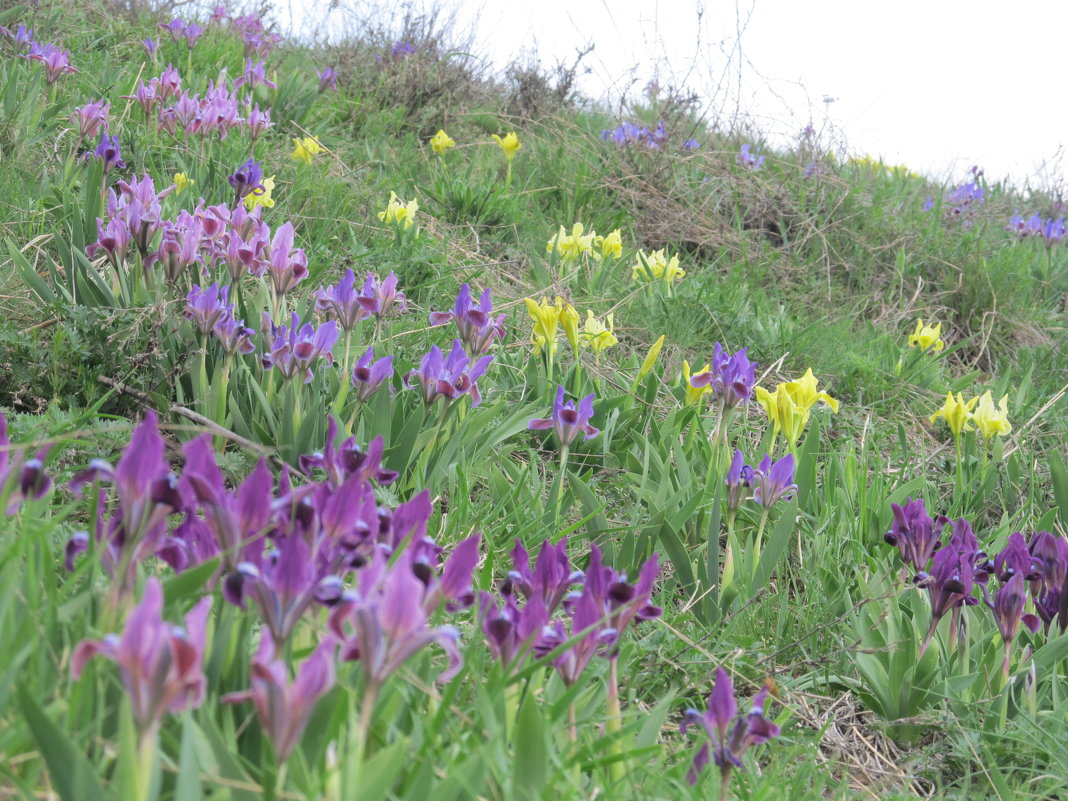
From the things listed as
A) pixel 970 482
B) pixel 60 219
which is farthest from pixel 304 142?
pixel 970 482

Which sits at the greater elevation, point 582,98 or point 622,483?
point 582,98

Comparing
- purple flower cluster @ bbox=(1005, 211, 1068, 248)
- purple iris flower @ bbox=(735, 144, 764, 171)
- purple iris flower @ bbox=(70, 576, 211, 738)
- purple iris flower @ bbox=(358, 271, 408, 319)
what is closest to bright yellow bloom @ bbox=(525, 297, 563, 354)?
purple iris flower @ bbox=(358, 271, 408, 319)

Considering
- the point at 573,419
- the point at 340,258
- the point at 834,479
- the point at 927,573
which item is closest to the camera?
the point at 927,573

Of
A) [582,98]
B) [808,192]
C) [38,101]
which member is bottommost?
[38,101]

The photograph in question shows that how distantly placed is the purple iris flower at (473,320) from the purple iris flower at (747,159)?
427 centimetres

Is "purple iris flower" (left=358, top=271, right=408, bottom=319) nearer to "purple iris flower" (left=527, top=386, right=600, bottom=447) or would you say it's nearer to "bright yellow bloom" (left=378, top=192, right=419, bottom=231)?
"purple iris flower" (left=527, top=386, right=600, bottom=447)

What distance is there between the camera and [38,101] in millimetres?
3926

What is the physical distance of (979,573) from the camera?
1949 mm

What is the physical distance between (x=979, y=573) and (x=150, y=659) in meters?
1.69

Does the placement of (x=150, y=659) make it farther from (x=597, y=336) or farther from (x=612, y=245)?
(x=612, y=245)

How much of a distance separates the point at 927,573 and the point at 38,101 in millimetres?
3867

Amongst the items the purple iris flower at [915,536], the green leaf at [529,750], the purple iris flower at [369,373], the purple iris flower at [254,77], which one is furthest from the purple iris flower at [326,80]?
the green leaf at [529,750]

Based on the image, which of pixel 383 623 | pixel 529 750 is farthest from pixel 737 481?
pixel 383 623

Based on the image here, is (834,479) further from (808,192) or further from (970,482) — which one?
(808,192)
